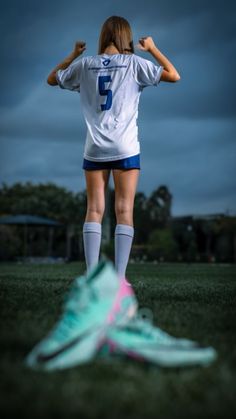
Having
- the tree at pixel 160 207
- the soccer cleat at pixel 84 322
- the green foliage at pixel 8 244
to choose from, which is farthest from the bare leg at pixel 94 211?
the tree at pixel 160 207

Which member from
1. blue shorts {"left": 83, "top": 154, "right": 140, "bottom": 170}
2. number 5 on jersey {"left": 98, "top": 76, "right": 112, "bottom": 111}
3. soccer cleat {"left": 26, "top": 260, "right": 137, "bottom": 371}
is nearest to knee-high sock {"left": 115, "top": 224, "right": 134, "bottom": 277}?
blue shorts {"left": 83, "top": 154, "right": 140, "bottom": 170}

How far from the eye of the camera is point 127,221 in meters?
4.17

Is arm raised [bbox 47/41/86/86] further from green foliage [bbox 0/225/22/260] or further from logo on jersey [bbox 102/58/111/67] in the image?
green foliage [bbox 0/225/22/260]

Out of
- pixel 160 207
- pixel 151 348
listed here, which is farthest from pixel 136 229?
pixel 151 348

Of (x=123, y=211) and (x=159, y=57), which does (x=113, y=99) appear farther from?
(x=123, y=211)

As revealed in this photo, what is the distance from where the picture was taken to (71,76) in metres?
4.25

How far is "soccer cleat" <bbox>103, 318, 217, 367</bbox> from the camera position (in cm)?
195

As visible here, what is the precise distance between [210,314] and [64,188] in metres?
55.5

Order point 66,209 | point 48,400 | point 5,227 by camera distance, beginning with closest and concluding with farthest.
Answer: point 48,400
point 5,227
point 66,209

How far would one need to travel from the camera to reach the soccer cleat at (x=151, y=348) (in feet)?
6.40

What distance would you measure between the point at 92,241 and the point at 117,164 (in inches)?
21.4

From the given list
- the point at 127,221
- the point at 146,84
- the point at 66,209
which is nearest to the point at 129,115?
the point at 146,84

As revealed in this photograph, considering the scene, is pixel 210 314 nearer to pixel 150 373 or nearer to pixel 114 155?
pixel 114 155

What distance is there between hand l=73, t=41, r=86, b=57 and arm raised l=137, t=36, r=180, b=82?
0.45 m
